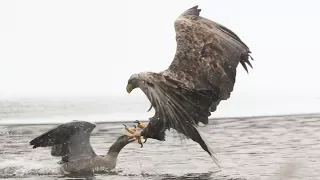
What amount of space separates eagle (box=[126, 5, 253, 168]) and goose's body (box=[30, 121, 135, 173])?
0.69m

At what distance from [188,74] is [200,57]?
35 cm

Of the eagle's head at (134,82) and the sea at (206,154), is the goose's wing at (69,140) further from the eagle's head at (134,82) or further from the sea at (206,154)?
the eagle's head at (134,82)

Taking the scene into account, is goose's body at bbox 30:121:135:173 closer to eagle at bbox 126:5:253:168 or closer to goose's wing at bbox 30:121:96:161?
goose's wing at bbox 30:121:96:161

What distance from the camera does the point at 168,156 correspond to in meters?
13.2

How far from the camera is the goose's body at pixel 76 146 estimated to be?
1159 cm

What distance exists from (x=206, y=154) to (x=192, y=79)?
3.23 m

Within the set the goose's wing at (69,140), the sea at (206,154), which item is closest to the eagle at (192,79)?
the sea at (206,154)

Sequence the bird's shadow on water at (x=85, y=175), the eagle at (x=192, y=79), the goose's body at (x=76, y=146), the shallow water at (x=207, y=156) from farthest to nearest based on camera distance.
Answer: the goose's body at (x=76, y=146), the shallow water at (x=207, y=156), the bird's shadow on water at (x=85, y=175), the eagle at (x=192, y=79)

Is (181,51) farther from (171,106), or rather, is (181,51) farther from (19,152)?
(19,152)

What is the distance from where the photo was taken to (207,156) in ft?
43.1

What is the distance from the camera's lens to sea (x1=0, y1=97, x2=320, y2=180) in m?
11.2

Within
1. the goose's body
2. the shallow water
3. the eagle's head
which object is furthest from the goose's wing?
the eagle's head

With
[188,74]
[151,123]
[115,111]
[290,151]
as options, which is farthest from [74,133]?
[115,111]

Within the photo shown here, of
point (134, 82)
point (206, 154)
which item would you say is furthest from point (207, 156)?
point (134, 82)
